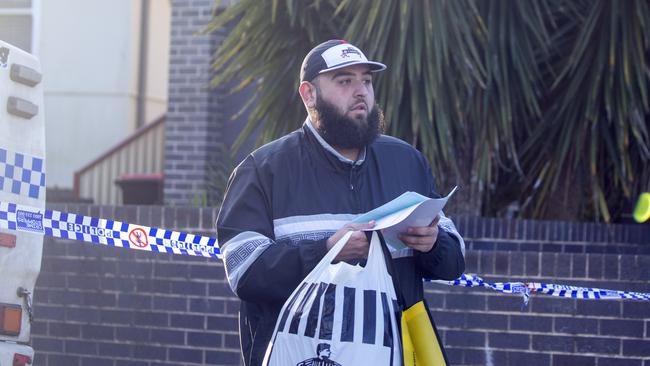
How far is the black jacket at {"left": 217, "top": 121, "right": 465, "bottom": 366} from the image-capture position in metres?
3.78

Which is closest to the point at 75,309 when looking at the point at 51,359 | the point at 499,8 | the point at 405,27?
the point at 51,359

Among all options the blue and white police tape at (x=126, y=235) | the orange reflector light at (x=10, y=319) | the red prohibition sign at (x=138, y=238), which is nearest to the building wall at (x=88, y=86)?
the blue and white police tape at (x=126, y=235)

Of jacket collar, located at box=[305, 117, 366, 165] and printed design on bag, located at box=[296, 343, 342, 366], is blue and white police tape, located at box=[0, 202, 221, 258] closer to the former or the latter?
jacket collar, located at box=[305, 117, 366, 165]

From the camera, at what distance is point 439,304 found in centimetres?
630

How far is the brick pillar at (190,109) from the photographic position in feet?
35.7

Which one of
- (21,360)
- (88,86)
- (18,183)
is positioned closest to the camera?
(21,360)

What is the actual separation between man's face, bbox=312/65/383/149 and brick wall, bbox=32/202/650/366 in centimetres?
241

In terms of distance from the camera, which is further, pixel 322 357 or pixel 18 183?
pixel 18 183

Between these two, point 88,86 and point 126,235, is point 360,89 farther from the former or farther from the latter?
point 88,86

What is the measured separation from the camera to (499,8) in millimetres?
7555

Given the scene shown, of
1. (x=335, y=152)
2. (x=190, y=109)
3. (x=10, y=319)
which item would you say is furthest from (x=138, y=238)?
(x=190, y=109)

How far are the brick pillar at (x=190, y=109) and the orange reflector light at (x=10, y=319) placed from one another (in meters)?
5.75

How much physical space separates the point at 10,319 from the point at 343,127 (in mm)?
1879

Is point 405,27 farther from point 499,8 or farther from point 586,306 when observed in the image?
point 586,306
